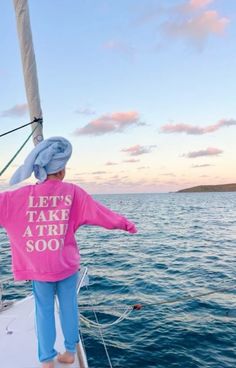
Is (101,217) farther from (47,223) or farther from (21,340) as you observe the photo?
(21,340)

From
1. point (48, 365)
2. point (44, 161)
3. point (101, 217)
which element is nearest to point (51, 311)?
point (48, 365)

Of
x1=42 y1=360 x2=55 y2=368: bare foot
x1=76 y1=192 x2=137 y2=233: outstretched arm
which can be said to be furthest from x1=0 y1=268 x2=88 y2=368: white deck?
x1=76 y1=192 x2=137 y2=233: outstretched arm

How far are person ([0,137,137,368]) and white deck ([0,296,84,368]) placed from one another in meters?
0.41

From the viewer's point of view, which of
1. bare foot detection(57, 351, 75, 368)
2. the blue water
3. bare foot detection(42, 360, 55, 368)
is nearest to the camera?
bare foot detection(42, 360, 55, 368)

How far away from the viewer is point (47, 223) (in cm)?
299

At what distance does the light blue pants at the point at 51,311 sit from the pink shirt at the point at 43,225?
16cm

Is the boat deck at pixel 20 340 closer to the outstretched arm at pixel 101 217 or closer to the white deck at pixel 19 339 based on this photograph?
the white deck at pixel 19 339

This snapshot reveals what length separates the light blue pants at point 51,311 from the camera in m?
3.12

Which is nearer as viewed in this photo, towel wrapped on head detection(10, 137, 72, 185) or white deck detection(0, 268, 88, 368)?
towel wrapped on head detection(10, 137, 72, 185)

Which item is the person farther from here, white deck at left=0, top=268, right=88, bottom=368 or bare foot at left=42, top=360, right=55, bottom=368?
white deck at left=0, top=268, right=88, bottom=368

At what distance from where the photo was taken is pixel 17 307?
4988 millimetres

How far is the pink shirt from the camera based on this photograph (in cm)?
295

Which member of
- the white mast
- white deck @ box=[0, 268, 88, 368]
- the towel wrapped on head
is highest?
the white mast

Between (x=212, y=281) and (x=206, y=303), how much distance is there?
2420 millimetres
